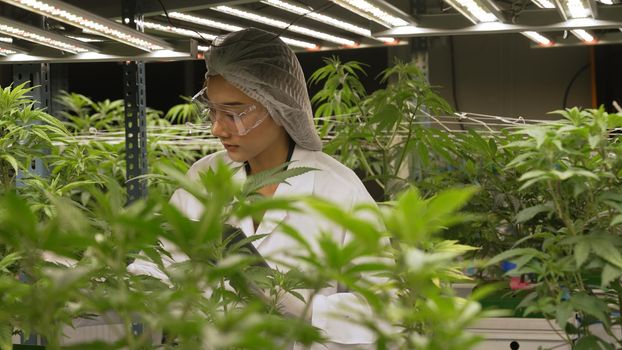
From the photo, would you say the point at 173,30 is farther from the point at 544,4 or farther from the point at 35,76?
the point at 544,4

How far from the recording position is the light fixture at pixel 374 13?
6.31ft

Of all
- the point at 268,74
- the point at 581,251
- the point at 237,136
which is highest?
the point at 268,74

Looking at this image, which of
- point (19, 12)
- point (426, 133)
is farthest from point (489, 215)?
point (19, 12)

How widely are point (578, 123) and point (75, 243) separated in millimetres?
1045

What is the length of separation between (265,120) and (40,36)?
514 millimetres

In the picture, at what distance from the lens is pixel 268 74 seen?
7.39 feet

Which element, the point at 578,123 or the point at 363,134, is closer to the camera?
the point at 578,123

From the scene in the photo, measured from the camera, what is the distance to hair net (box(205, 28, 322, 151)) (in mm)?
2223

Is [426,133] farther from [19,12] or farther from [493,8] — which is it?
[19,12]

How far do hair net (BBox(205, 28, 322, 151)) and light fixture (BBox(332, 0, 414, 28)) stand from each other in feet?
0.80

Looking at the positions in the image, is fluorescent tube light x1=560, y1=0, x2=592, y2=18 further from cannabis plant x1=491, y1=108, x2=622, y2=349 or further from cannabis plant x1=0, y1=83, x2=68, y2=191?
cannabis plant x1=0, y1=83, x2=68, y2=191

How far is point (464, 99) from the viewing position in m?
5.52

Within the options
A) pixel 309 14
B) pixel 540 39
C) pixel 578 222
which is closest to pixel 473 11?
pixel 309 14

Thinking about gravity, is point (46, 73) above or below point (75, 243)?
above
